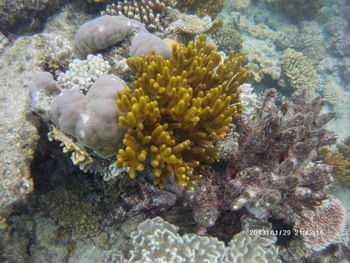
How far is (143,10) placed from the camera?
4.79 metres

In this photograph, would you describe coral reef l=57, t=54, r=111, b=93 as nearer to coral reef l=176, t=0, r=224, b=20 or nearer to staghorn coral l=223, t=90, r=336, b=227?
staghorn coral l=223, t=90, r=336, b=227

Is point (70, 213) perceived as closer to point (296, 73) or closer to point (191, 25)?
point (191, 25)

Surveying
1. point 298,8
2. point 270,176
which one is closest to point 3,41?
point 270,176

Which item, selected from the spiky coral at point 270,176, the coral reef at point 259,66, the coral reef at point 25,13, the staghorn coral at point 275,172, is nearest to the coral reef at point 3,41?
the coral reef at point 25,13

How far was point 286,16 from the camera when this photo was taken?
12578mm

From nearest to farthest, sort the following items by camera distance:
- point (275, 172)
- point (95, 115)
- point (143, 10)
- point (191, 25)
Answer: point (95, 115)
point (275, 172)
point (191, 25)
point (143, 10)

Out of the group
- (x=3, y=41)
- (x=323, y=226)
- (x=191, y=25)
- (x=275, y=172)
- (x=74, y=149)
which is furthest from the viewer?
(x=3, y=41)

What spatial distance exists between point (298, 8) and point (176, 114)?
13.7 m

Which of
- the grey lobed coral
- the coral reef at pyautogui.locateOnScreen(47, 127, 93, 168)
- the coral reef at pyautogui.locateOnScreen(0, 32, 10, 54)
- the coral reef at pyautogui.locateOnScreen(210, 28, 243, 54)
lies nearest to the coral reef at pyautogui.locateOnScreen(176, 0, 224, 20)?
the coral reef at pyautogui.locateOnScreen(210, 28, 243, 54)

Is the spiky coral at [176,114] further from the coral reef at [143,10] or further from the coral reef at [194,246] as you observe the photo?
the coral reef at [143,10]

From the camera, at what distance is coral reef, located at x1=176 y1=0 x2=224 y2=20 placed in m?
6.11

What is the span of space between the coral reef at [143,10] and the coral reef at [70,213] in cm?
370

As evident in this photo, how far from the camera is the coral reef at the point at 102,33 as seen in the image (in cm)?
347

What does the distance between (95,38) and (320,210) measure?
453cm
